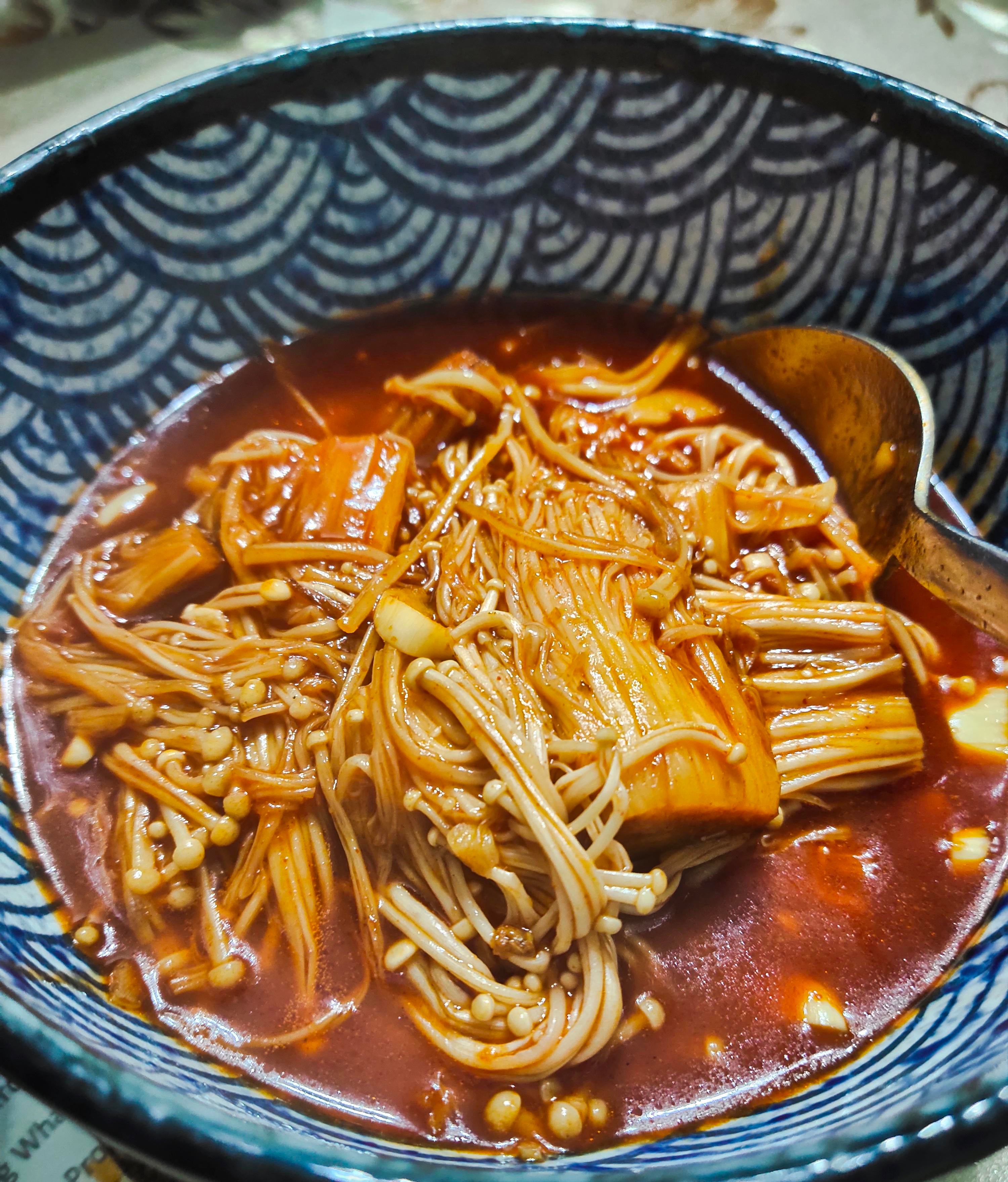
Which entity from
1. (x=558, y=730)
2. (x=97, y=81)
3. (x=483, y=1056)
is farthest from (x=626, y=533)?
(x=97, y=81)

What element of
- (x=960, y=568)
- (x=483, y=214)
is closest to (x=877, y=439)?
(x=960, y=568)

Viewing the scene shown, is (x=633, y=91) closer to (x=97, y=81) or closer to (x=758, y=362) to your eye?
(x=758, y=362)

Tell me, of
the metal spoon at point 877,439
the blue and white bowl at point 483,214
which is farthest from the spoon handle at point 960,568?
the blue and white bowl at point 483,214

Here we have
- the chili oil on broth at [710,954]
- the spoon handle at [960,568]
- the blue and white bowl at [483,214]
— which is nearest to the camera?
the chili oil on broth at [710,954]

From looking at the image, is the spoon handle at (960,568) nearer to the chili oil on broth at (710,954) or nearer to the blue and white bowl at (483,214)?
the chili oil on broth at (710,954)

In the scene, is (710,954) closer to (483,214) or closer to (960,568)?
(960,568)
